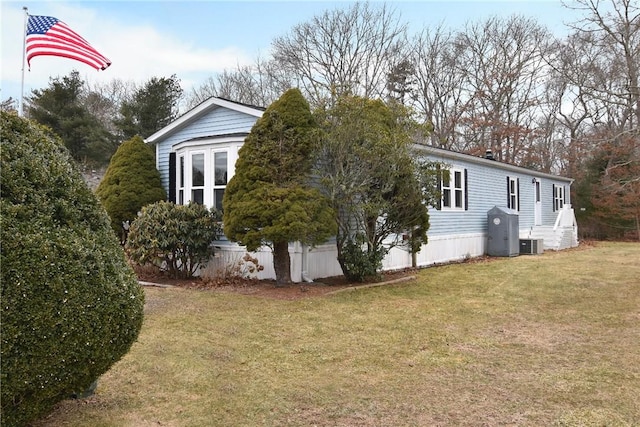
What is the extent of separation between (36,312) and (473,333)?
4.88 metres

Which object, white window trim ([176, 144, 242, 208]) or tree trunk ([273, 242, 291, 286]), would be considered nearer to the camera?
tree trunk ([273, 242, 291, 286])

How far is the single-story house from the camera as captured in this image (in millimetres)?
10180

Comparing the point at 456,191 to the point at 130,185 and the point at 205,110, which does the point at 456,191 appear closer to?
the point at 205,110

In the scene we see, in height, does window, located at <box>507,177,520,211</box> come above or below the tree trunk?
above

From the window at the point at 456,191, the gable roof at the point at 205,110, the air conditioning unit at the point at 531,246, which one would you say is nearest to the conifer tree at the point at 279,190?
the gable roof at the point at 205,110

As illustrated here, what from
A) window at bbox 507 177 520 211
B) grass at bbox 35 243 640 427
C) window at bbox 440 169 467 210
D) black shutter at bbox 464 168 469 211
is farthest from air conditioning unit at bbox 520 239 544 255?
grass at bbox 35 243 640 427

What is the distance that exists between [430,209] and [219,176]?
6.03 metres

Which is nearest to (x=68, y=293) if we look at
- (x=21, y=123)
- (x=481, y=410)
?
(x=21, y=123)

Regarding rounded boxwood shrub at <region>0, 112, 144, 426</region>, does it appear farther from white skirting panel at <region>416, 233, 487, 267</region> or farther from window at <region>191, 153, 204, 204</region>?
white skirting panel at <region>416, 233, 487, 267</region>

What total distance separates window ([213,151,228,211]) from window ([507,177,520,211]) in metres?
11.9

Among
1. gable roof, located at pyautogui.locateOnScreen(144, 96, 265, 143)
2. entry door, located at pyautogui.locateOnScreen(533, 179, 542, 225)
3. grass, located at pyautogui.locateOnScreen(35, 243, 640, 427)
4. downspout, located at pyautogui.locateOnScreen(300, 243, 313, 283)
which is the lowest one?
grass, located at pyautogui.locateOnScreen(35, 243, 640, 427)

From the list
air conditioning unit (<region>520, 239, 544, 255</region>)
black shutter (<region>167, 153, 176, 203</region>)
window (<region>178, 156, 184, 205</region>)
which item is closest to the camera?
window (<region>178, 156, 184, 205</region>)

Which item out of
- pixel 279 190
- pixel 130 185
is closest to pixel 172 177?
pixel 130 185

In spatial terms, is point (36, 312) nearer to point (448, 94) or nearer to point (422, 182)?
point (422, 182)
